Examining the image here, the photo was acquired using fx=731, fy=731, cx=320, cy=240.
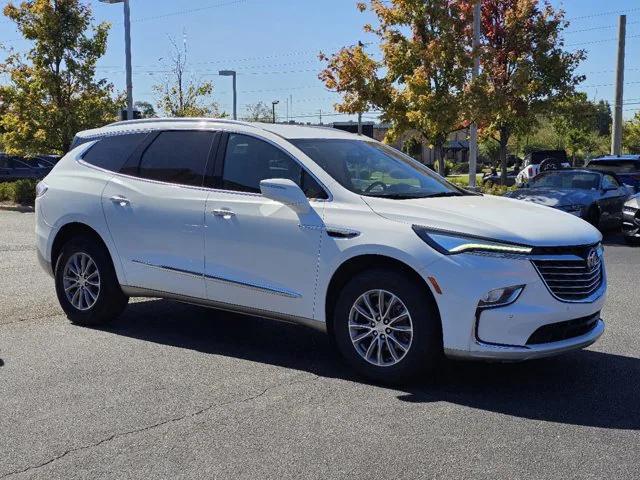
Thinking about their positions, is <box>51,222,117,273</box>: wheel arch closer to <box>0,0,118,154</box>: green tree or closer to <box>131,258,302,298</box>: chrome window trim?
<box>131,258,302,298</box>: chrome window trim

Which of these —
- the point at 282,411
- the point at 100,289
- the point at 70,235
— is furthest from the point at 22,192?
the point at 282,411

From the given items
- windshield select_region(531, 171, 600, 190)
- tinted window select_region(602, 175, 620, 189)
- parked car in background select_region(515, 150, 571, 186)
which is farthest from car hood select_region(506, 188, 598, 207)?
parked car in background select_region(515, 150, 571, 186)

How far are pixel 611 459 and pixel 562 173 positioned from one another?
1271cm

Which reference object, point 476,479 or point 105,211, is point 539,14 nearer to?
point 105,211

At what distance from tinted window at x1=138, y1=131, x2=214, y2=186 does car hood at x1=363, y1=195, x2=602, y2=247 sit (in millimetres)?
1665

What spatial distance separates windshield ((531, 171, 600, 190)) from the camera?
1523 cm

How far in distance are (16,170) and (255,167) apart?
24993mm

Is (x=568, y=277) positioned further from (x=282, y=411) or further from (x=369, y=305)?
(x=282, y=411)

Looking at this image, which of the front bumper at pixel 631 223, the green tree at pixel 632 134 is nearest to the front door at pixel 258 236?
the front bumper at pixel 631 223

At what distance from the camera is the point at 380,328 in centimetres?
503

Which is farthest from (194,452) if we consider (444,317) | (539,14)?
(539,14)

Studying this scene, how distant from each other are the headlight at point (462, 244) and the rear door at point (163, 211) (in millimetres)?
1962

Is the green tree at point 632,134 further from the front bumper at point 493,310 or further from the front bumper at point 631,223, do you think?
the front bumper at point 493,310

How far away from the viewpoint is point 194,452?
3930 mm
